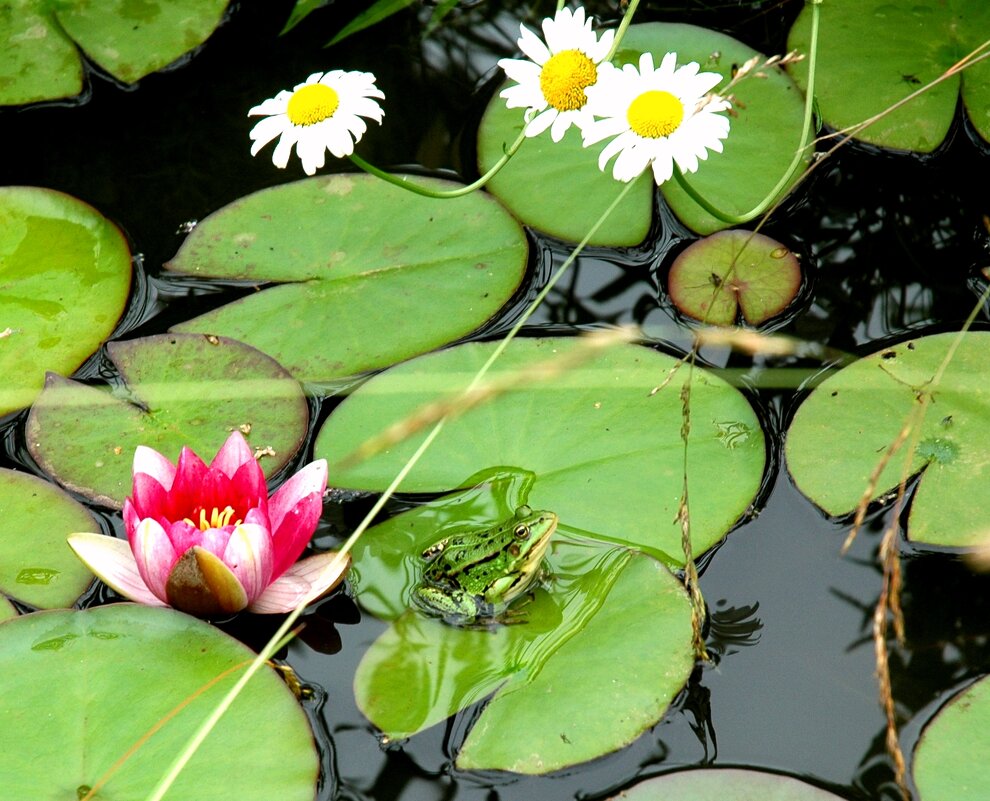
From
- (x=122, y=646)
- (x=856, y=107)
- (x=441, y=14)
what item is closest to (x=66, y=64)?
(x=441, y=14)

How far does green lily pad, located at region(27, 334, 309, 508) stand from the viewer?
2846mm

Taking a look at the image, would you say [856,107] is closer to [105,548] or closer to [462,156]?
[462,156]

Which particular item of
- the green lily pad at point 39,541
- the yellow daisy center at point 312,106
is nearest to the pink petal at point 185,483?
the green lily pad at point 39,541

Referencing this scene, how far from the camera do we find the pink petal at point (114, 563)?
246cm

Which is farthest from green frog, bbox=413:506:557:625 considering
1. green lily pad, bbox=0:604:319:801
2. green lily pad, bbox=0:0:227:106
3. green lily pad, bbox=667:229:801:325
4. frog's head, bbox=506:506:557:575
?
green lily pad, bbox=0:0:227:106

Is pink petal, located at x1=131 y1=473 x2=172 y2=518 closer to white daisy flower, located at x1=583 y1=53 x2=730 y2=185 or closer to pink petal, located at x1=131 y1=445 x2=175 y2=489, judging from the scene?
pink petal, located at x1=131 y1=445 x2=175 y2=489

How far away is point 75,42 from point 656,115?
2680 millimetres

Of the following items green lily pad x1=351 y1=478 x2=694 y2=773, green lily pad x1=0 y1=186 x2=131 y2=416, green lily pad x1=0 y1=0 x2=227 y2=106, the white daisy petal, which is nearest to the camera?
green lily pad x1=351 y1=478 x2=694 y2=773

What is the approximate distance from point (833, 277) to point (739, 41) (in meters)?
1.11

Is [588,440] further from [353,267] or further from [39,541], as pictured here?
[39,541]

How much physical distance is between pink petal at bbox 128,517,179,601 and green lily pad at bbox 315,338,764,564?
0.59m

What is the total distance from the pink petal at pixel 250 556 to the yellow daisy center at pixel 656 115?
140cm

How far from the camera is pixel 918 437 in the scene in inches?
105

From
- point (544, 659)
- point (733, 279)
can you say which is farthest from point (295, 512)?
point (733, 279)
